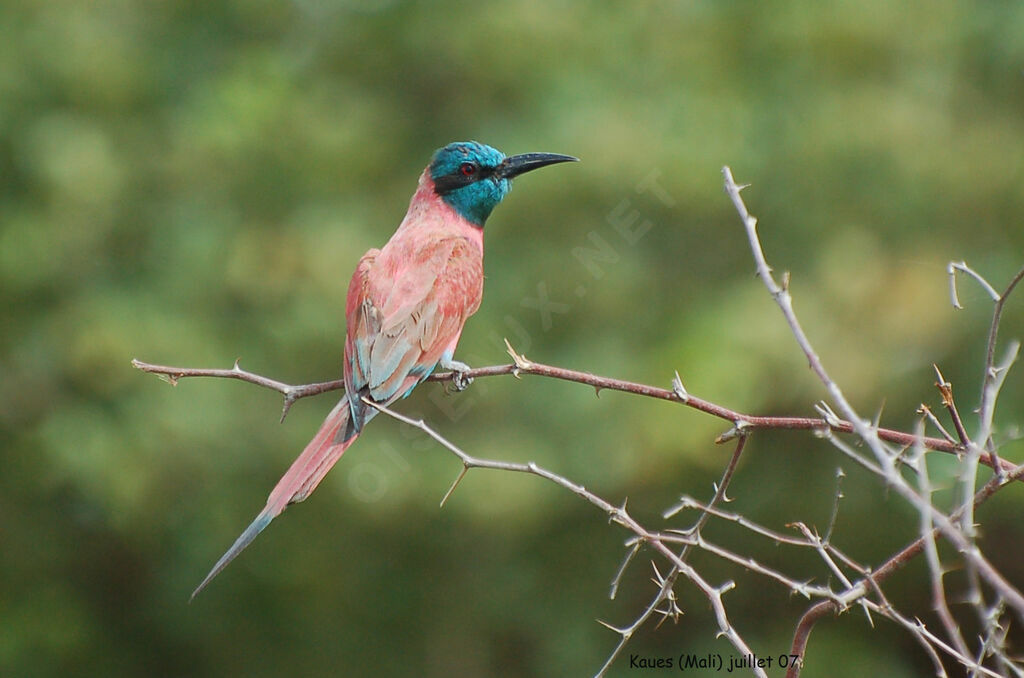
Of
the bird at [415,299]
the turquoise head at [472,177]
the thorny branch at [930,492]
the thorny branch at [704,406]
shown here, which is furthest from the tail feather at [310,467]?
the thorny branch at [930,492]

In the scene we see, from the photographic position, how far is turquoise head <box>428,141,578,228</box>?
11.2 feet

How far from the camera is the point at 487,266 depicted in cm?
625

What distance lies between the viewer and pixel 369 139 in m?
6.85

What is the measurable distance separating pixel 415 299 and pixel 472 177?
60 cm

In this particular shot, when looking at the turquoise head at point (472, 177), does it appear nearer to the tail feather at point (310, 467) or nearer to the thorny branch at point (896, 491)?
the tail feather at point (310, 467)

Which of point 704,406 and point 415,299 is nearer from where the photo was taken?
point 704,406

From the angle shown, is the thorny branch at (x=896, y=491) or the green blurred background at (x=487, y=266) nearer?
the thorny branch at (x=896, y=491)

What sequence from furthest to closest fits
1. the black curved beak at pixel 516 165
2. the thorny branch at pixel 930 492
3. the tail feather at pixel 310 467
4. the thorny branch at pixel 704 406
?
the black curved beak at pixel 516 165
the tail feather at pixel 310 467
the thorny branch at pixel 704 406
the thorny branch at pixel 930 492

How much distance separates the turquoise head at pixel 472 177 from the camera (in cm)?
342

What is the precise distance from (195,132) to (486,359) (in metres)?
2.19

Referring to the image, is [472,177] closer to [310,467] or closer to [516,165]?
[516,165]

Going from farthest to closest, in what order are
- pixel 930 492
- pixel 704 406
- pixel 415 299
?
1. pixel 415 299
2. pixel 704 406
3. pixel 930 492

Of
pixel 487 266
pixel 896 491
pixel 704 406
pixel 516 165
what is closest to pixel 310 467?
pixel 704 406

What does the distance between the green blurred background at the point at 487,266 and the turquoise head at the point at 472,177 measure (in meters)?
2.15
